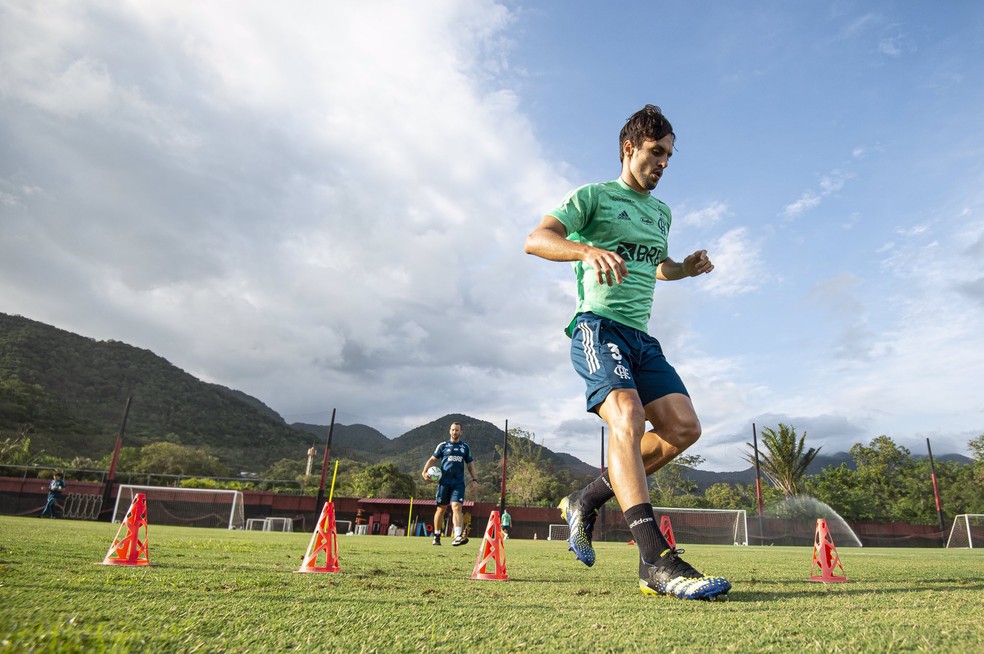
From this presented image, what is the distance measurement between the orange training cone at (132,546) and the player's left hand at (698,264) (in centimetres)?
413

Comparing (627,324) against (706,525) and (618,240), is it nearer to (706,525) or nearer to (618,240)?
(618,240)

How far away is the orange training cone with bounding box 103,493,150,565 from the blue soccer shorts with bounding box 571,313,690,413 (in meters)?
3.12

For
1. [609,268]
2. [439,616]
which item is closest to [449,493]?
[609,268]

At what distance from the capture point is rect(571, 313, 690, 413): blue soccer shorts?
3166 mm

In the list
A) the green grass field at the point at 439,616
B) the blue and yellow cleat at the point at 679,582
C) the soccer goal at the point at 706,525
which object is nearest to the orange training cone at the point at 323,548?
the green grass field at the point at 439,616

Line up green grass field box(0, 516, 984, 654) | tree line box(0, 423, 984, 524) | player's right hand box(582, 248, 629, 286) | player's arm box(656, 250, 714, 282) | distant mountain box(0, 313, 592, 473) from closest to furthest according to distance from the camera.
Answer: green grass field box(0, 516, 984, 654)
player's right hand box(582, 248, 629, 286)
player's arm box(656, 250, 714, 282)
tree line box(0, 423, 984, 524)
distant mountain box(0, 313, 592, 473)

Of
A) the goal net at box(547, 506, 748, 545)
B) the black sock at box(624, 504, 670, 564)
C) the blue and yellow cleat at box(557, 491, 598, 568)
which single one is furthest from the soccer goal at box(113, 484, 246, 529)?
the black sock at box(624, 504, 670, 564)

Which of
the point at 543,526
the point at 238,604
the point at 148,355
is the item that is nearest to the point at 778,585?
the point at 238,604

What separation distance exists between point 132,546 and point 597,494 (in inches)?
123

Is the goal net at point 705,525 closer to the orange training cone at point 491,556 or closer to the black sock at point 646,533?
the orange training cone at point 491,556

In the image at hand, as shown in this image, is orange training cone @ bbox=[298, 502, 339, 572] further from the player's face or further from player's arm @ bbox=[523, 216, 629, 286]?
the player's face

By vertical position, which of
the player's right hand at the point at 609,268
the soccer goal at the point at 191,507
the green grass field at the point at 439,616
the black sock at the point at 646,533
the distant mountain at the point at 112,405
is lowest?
the soccer goal at the point at 191,507

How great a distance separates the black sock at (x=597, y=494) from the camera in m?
3.62

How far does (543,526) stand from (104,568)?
32.9 m
